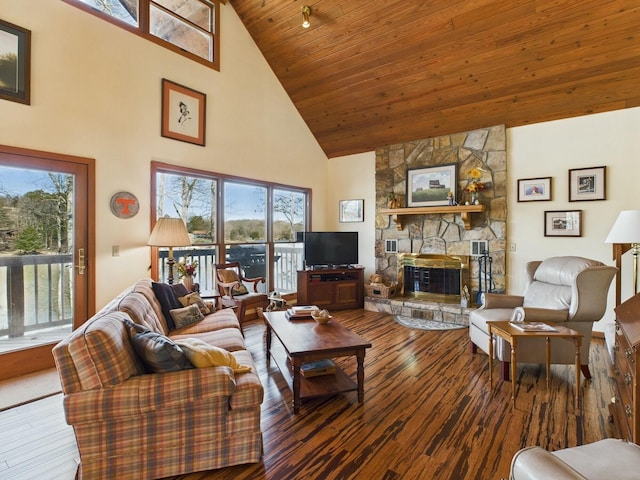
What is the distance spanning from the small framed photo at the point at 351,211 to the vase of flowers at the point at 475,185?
1961mm

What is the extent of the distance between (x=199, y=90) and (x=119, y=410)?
409cm

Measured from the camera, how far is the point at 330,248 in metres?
5.69

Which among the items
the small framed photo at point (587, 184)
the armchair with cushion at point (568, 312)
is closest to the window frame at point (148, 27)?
the armchair with cushion at point (568, 312)

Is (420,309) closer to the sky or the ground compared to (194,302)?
closer to the ground

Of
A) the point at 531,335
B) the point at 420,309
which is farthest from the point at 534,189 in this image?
the point at 531,335

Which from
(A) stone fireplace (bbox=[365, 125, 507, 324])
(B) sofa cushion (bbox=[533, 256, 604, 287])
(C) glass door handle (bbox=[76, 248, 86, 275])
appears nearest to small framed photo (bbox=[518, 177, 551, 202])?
(A) stone fireplace (bbox=[365, 125, 507, 324])

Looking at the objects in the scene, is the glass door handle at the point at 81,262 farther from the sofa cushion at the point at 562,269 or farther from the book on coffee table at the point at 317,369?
the sofa cushion at the point at 562,269

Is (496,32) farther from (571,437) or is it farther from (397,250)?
(571,437)

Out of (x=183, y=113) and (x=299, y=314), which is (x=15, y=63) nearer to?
(x=183, y=113)

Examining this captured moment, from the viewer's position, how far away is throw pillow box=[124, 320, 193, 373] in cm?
170

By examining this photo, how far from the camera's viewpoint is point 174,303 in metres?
3.21

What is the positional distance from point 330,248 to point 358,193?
4.36 feet

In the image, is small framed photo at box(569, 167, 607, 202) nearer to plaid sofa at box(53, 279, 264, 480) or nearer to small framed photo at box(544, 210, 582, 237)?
small framed photo at box(544, 210, 582, 237)

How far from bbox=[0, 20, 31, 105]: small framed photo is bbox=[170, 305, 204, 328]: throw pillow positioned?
94.1 inches
